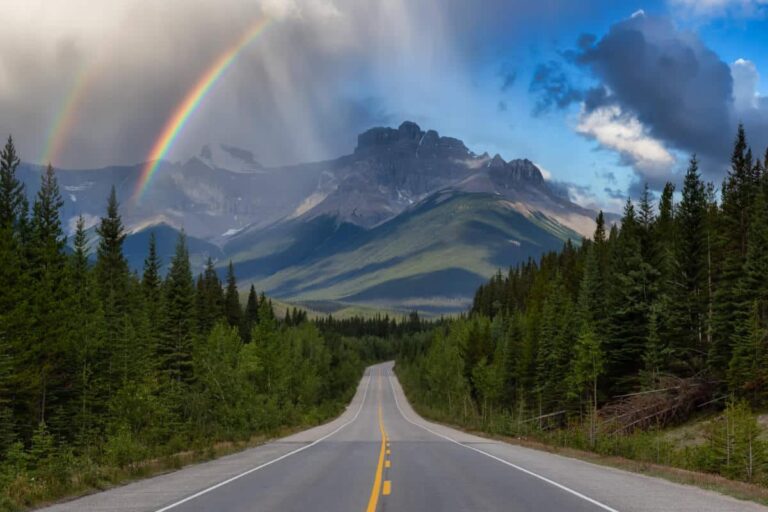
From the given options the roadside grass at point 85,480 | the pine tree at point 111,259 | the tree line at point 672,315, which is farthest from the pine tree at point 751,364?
the pine tree at point 111,259

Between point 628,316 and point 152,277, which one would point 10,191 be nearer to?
point 152,277

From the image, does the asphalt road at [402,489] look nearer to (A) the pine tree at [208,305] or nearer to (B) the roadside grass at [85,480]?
(B) the roadside grass at [85,480]

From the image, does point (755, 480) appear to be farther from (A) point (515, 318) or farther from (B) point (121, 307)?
(A) point (515, 318)

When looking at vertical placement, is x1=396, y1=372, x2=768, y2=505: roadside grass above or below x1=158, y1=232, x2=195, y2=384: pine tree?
below

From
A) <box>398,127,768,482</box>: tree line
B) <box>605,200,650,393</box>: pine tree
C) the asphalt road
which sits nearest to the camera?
the asphalt road

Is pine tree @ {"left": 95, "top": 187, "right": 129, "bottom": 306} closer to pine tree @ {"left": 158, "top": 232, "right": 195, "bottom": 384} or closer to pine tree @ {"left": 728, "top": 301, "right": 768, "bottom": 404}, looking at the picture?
pine tree @ {"left": 158, "top": 232, "right": 195, "bottom": 384}

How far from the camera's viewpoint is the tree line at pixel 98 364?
3098 cm

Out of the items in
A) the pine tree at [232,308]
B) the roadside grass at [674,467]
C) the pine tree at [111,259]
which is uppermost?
the pine tree at [111,259]

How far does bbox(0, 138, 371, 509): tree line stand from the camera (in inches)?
1220

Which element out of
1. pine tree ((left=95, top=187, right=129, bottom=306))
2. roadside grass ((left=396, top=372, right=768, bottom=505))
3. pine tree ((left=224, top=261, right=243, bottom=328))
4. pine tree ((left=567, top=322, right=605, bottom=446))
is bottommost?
roadside grass ((left=396, top=372, right=768, bottom=505))

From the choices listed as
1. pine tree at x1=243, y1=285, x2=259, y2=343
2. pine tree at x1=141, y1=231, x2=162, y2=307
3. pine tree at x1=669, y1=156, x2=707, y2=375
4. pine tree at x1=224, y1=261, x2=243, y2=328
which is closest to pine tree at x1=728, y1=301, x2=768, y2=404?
pine tree at x1=669, y1=156, x2=707, y2=375

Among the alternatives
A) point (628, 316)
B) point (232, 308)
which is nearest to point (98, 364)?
point (628, 316)

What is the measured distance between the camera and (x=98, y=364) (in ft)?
157

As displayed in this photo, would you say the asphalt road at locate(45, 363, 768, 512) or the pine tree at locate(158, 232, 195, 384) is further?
the pine tree at locate(158, 232, 195, 384)
